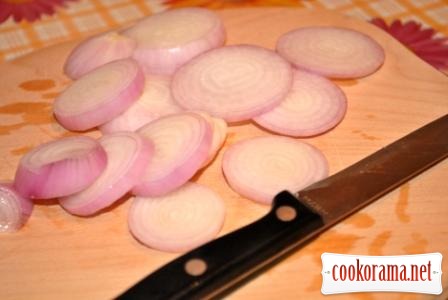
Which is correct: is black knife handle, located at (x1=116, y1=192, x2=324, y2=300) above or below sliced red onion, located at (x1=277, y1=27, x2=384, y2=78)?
below

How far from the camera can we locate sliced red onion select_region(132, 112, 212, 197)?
1188 mm

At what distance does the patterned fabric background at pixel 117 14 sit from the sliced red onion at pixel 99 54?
42 cm

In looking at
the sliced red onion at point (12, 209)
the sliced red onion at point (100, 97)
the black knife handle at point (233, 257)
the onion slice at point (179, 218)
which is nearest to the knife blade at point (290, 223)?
the black knife handle at point (233, 257)

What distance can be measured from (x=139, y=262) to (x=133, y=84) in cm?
45

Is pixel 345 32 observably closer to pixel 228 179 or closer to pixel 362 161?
pixel 362 161

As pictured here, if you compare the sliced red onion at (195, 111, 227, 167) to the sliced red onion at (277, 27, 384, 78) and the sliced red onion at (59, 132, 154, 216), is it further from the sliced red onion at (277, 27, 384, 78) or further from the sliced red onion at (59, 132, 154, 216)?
the sliced red onion at (277, 27, 384, 78)

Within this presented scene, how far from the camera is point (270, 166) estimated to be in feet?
4.17

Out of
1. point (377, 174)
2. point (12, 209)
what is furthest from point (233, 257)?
point (12, 209)

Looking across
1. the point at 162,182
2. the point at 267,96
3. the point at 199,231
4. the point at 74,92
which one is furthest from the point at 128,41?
the point at 199,231

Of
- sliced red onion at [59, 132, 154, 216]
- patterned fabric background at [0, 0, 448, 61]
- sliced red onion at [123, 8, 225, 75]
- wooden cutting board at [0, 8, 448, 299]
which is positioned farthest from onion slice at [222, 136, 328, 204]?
patterned fabric background at [0, 0, 448, 61]

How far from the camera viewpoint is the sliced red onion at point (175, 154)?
1.19m

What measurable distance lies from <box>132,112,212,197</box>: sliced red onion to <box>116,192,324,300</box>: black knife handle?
19cm

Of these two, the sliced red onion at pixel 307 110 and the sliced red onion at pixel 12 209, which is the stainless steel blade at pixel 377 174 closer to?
the sliced red onion at pixel 307 110

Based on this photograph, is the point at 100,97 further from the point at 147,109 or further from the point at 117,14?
the point at 117,14
